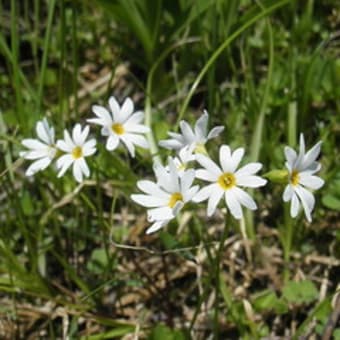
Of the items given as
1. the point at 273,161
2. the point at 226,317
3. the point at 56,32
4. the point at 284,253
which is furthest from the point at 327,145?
the point at 56,32

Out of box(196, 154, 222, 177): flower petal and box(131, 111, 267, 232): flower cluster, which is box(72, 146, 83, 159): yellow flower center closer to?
box(131, 111, 267, 232): flower cluster

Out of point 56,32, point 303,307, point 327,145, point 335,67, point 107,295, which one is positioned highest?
point 56,32

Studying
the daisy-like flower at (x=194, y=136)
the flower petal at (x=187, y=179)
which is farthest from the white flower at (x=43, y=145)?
the flower petal at (x=187, y=179)

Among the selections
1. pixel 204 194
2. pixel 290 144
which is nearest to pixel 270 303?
pixel 290 144

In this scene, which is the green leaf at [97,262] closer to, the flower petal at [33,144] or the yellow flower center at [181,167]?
the flower petal at [33,144]

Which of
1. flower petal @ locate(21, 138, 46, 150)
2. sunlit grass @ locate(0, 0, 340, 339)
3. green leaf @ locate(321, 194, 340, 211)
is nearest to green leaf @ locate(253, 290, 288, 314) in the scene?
sunlit grass @ locate(0, 0, 340, 339)

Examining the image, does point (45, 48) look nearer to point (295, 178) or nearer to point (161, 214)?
point (161, 214)

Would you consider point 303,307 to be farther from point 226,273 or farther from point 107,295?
point 107,295

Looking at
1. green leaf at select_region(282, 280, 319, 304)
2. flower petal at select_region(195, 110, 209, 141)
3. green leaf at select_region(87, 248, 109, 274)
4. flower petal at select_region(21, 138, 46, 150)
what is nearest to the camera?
flower petal at select_region(195, 110, 209, 141)
